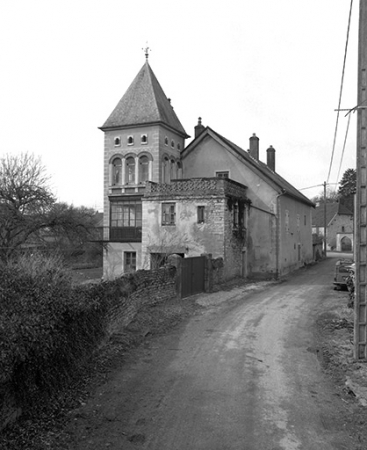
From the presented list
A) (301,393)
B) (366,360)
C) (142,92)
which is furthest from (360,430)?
(142,92)

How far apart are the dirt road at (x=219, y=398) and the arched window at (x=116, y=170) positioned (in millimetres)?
18512

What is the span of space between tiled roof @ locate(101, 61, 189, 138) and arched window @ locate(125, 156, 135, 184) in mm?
2490

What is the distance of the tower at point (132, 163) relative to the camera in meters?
28.5

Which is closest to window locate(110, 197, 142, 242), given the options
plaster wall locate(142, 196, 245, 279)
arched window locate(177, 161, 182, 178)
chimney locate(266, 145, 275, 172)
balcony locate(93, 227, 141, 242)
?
balcony locate(93, 227, 141, 242)

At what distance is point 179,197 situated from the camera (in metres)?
24.4

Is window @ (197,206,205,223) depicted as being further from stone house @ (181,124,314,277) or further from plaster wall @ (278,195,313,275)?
plaster wall @ (278,195,313,275)

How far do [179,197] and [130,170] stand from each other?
664 centimetres

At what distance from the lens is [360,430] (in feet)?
20.2

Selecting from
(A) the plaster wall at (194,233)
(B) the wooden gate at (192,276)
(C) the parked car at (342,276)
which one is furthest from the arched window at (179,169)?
(C) the parked car at (342,276)

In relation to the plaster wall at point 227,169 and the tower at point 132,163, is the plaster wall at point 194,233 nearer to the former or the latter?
the tower at point 132,163

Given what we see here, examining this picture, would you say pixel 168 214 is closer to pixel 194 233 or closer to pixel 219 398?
pixel 194 233

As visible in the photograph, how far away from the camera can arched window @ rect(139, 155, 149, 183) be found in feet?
94.9

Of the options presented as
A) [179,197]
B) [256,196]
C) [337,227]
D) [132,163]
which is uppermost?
[132,163]

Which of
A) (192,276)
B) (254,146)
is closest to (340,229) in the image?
(254,146)
